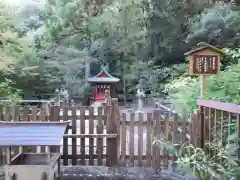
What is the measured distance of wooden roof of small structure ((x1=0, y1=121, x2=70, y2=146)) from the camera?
10.3 ft

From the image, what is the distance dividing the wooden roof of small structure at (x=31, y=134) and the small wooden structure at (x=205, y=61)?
134 inches

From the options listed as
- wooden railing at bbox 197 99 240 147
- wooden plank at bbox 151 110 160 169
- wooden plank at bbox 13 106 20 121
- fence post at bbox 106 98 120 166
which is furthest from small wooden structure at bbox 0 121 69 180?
wooden railing at bbox 197 99 240 147

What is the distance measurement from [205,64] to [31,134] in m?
3.98

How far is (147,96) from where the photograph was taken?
18.3 m

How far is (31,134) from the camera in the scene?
3314 millimetres

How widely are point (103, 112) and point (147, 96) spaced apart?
13.4m

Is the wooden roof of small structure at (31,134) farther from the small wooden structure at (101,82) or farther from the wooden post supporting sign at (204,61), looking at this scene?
the small wooden structure at (101,82)

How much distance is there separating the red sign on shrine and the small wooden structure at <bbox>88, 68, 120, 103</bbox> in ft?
46.5

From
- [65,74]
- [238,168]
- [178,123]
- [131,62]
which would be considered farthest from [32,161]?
[131,62]

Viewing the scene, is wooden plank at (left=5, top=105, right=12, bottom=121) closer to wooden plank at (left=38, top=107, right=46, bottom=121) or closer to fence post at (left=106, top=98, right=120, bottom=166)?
wooden plank at (left=38, top=107, right=46, bottom=121)

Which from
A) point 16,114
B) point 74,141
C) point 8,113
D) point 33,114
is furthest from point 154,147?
point 8,113

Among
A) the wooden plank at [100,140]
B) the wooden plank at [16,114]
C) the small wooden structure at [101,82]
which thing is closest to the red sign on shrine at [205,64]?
the wooden plank at [100,140]

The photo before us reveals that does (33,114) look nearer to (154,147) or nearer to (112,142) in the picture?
(112,142)

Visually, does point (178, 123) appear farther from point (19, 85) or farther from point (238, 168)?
point (19, 85)
